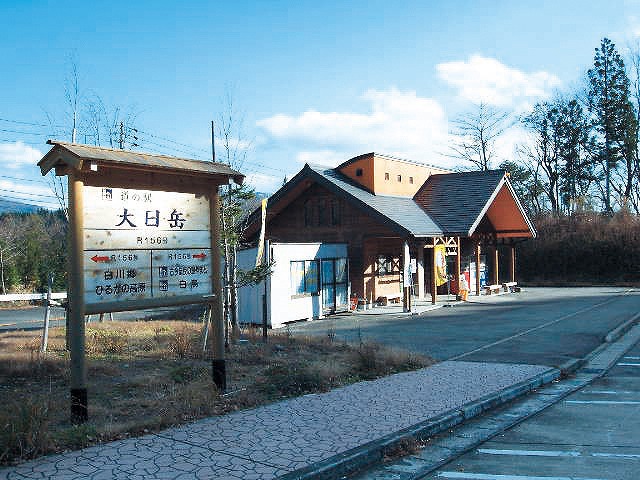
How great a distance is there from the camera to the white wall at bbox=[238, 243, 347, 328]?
21.5 meters

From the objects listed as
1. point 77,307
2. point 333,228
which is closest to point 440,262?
point 333,228

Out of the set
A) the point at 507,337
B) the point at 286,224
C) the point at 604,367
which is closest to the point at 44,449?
the point at 604,367

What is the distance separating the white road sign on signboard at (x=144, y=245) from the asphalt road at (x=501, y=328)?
6.50m

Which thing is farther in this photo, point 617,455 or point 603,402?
point 603,402

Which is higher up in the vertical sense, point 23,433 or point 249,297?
point 249,297

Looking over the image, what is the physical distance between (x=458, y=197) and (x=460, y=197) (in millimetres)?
112

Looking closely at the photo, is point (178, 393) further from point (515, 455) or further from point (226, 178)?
point (515, 455)

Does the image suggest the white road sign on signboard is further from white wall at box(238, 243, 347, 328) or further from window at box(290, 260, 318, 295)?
window at box(290, 260, 318, 295)

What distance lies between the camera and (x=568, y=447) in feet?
23.5

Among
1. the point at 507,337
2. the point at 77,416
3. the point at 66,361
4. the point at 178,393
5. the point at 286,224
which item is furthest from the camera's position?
the point at 286,224

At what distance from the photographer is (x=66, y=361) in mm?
10508

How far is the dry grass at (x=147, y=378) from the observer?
6738 millimetres

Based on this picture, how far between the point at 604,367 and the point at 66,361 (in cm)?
1004

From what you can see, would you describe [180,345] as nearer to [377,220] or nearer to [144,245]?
[144,245]
